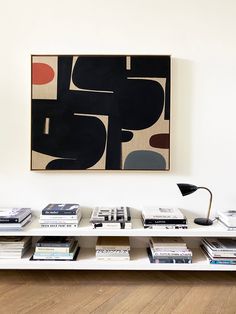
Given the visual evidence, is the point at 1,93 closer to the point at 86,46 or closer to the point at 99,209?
the point at 86,46

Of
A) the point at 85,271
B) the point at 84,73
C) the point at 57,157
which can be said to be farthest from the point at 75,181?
Result: the point at 84,73

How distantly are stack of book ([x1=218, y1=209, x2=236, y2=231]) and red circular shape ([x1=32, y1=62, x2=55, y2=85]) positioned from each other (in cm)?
152

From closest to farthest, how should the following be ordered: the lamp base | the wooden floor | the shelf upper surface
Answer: the wooden floor < the shelf upper surface < the lamp base

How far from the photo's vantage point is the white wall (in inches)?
74.4

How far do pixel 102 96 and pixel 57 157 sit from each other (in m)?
0.54

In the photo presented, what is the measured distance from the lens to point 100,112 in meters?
1.88

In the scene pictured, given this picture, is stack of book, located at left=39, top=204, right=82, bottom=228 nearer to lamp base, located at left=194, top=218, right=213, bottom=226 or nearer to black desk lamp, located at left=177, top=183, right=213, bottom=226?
black desk lamp, located at left=177, top=183, right=213, bottom=226

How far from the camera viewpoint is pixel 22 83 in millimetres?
1913

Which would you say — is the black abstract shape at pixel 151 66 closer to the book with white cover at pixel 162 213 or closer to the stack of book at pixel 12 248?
the book with white cover at pixel 162 213

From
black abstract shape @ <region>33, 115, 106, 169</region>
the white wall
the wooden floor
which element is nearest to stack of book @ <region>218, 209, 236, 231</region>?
the white wall

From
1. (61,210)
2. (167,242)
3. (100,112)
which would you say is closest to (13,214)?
(61,210)

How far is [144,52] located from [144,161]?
779mm

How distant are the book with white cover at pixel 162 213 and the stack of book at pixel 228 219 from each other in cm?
28

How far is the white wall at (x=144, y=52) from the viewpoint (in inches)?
74.4
